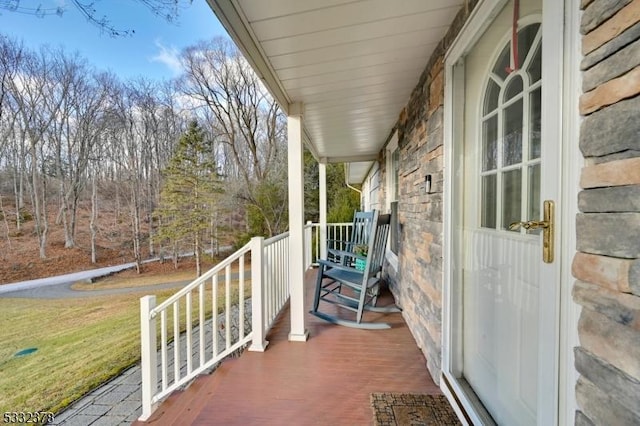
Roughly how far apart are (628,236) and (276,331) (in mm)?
2714

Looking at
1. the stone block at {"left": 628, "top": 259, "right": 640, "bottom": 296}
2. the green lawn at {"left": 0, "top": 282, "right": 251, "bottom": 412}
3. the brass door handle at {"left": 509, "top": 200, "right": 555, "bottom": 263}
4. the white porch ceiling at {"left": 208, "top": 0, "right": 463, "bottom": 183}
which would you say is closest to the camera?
the stone block at {"left": 628, "top": 259, "right": 640, "bottom": 296}

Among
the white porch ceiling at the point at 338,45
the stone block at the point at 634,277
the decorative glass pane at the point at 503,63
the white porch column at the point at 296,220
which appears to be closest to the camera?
the stone block at the point at 634,277

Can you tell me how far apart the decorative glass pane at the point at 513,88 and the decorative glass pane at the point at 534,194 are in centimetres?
36

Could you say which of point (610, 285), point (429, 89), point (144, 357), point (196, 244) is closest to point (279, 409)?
point (144, 357)

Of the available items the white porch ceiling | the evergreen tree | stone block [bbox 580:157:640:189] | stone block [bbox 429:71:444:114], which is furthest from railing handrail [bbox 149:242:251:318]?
the evergreen tree

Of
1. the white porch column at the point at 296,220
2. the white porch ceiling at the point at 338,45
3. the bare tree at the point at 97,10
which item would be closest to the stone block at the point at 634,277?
the white porch ceiling at the point at 338,45

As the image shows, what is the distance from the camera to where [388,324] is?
9.37 ft

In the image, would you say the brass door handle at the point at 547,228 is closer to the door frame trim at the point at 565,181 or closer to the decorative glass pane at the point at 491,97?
the door frame trim at the point at 565,181

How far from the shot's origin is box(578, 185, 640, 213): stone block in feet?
2.02

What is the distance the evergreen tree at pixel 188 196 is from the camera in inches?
380

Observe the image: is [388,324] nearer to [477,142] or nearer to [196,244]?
[477,142]

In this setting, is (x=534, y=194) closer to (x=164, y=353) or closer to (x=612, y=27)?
(x=612, y=27)

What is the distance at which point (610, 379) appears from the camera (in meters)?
0.66

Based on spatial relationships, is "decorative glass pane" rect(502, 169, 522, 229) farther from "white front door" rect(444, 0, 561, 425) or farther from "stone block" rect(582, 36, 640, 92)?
"stone block" rect(582, 36, 640, 92)
